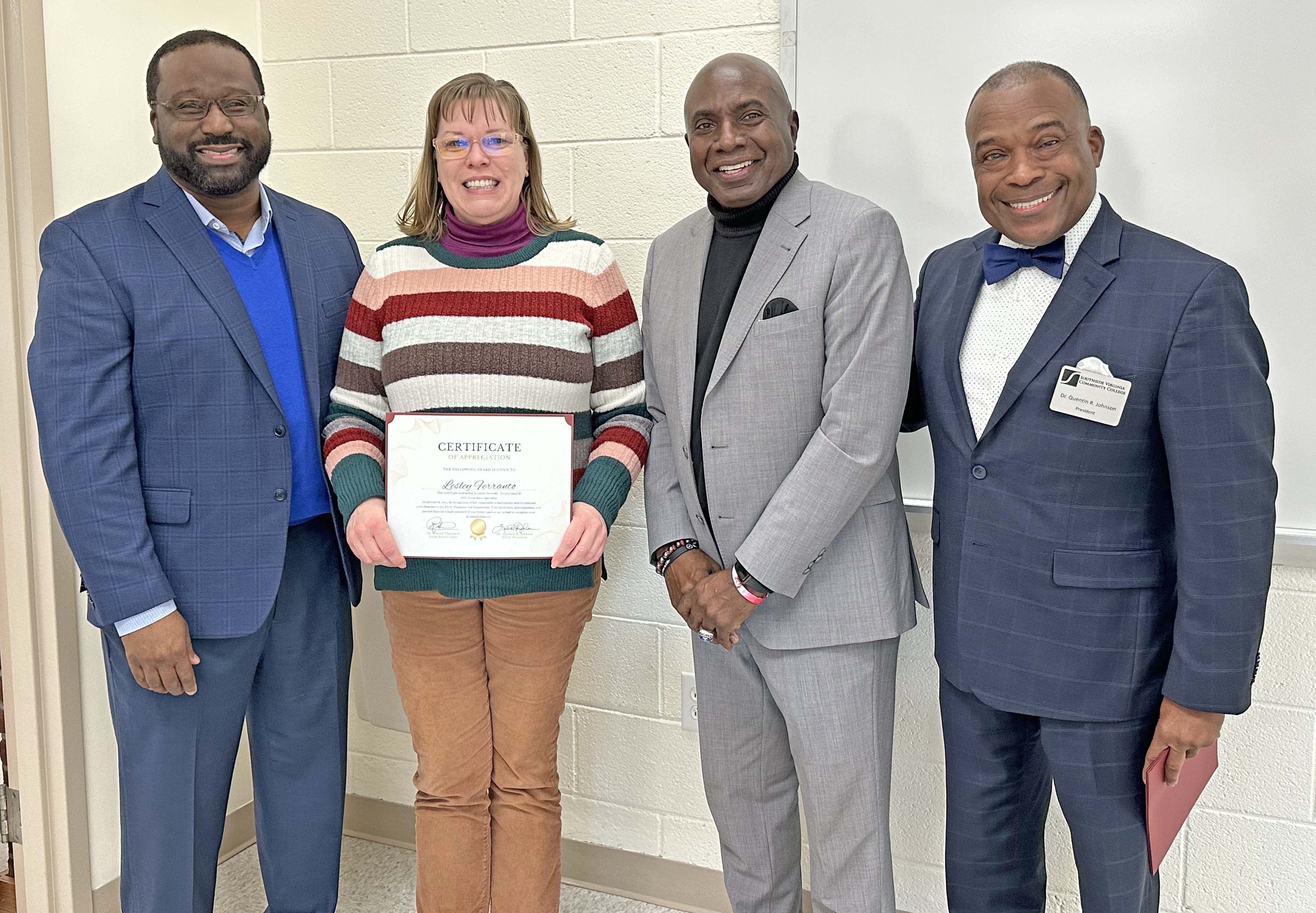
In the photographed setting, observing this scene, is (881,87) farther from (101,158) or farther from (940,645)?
(101,158)

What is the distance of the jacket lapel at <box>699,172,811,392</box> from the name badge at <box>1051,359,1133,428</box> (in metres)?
0.46

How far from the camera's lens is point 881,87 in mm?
2037

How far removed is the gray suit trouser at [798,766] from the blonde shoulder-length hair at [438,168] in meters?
0.85

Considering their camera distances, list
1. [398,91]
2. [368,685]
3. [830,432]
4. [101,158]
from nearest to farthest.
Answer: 1. [830,432]
2. [101,158]
3. [398,91]
4. [368,685]

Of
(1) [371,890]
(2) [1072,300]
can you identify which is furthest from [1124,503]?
(1) [371,890]

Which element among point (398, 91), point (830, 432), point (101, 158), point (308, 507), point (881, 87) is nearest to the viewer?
point (830, 432)

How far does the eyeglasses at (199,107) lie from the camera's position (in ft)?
5.67

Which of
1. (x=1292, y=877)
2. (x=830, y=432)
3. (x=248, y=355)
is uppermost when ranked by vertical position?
(x=248, y=355)

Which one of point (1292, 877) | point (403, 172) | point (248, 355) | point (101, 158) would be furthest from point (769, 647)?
point (101, 158)


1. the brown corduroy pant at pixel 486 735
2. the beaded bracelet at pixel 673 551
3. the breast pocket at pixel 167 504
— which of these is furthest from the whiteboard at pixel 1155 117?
the breast pocket at pixel 167 504

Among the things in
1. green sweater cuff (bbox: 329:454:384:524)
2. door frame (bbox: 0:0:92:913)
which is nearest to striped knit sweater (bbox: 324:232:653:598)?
green sweater cuff (bbox: 329:454:384:524)

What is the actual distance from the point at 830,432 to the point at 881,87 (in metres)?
0.83

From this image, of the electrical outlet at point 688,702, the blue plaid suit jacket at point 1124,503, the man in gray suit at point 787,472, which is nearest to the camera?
the blue plaid suit jacket at point 1124,503

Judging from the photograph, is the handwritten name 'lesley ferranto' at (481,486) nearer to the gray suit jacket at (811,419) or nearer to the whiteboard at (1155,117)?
the gray suit jacket at (811,419)
